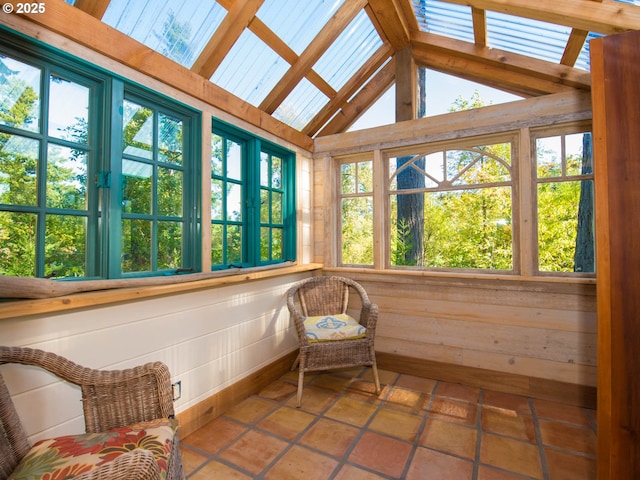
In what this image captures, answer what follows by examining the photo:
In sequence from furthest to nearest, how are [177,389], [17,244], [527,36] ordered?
[527,36], [177,389], [17,244]

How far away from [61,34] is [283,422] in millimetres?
2387

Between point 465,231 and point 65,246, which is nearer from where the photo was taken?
point 65,246

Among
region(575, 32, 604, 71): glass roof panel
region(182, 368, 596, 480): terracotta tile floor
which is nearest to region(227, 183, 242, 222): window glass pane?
region(182, 368, 596, 480): terracotta tile floor

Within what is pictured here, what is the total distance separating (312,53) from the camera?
8.00 ft

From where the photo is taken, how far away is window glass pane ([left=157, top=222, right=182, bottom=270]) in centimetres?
195

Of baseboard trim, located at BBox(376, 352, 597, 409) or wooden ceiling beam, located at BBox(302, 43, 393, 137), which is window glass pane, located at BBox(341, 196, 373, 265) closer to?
wooden ceiling beam, located at BBox(302, 43, 393, 137)

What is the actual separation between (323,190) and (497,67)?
1809mm

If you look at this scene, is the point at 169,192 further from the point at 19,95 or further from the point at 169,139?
the point at 19,95

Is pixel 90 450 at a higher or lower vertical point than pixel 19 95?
lower

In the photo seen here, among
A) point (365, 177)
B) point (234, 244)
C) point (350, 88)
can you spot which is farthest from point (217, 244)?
point (350, 88)

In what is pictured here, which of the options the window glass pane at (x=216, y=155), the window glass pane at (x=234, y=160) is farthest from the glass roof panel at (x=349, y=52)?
the window glass pane at (x=216, y=155)

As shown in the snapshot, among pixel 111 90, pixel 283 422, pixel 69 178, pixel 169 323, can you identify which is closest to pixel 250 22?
pixel 111 90

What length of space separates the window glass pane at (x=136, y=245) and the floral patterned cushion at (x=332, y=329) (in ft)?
3.90

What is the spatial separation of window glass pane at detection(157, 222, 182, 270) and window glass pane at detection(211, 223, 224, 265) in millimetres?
260
